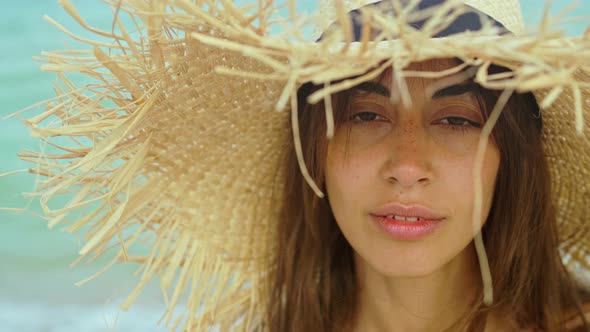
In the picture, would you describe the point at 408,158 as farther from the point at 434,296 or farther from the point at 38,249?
the point at 38,249

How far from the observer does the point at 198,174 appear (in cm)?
173

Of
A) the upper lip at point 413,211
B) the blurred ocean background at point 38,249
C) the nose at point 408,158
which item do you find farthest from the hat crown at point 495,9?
the blurred ocean background at point 38,249

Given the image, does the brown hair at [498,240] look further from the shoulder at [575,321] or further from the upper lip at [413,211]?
the upper lip at [413,211]

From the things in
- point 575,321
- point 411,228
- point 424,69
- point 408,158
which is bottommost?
point 575,321

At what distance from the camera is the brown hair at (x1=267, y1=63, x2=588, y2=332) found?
1.52 metres

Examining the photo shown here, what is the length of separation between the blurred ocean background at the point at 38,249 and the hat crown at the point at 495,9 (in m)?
1.40

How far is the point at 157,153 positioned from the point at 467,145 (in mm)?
630

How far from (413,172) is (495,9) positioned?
12.1 inches

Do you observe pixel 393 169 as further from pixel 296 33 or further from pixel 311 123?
pixel 296 33

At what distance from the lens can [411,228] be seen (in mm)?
1413

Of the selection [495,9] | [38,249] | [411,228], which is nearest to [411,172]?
[411,228]

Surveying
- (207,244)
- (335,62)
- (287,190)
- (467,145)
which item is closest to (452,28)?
(467,145)

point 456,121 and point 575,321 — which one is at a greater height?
point 456,121

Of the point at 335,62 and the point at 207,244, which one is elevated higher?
the point at 335,62
